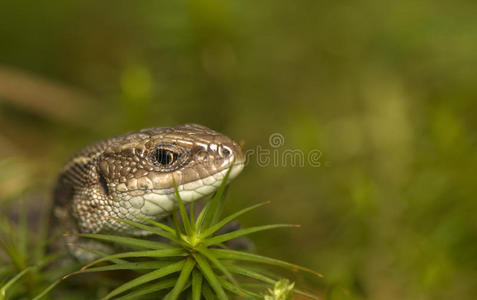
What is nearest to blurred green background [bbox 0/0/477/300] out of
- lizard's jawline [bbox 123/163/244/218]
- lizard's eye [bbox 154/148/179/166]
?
lizard's jawline [bbox 123/163/244/218]

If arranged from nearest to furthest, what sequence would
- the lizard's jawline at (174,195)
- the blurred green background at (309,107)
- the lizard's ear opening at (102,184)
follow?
1. the lizard's jawline at (174,195)
2. the lizard's ear opening at (102,184)
3. the blurred green background at (309,107)

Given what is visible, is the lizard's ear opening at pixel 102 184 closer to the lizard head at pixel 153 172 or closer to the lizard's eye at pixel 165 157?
the lizard head at pixel 153 172

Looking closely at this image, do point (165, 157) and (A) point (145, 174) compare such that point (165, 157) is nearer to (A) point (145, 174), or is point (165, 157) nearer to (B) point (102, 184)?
(A) point (145, 174)

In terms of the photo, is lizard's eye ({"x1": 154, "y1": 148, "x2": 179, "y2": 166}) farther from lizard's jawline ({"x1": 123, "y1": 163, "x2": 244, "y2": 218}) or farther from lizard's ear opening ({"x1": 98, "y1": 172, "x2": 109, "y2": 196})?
lizard's ear opening ({"x1": 98, "y1": 172, "x2": 109, "y2": 196})

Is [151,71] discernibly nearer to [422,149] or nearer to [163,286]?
[422,149]

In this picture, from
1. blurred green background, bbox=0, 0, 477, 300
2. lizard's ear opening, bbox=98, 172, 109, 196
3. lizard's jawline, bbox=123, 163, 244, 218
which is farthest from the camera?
blurred green background, bbox=0, 0, 477, 300

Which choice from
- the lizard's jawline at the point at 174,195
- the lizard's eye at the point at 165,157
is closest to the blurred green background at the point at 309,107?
the lizard's jawline at the point at 174,195

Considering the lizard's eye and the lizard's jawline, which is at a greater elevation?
the lizard's eye
